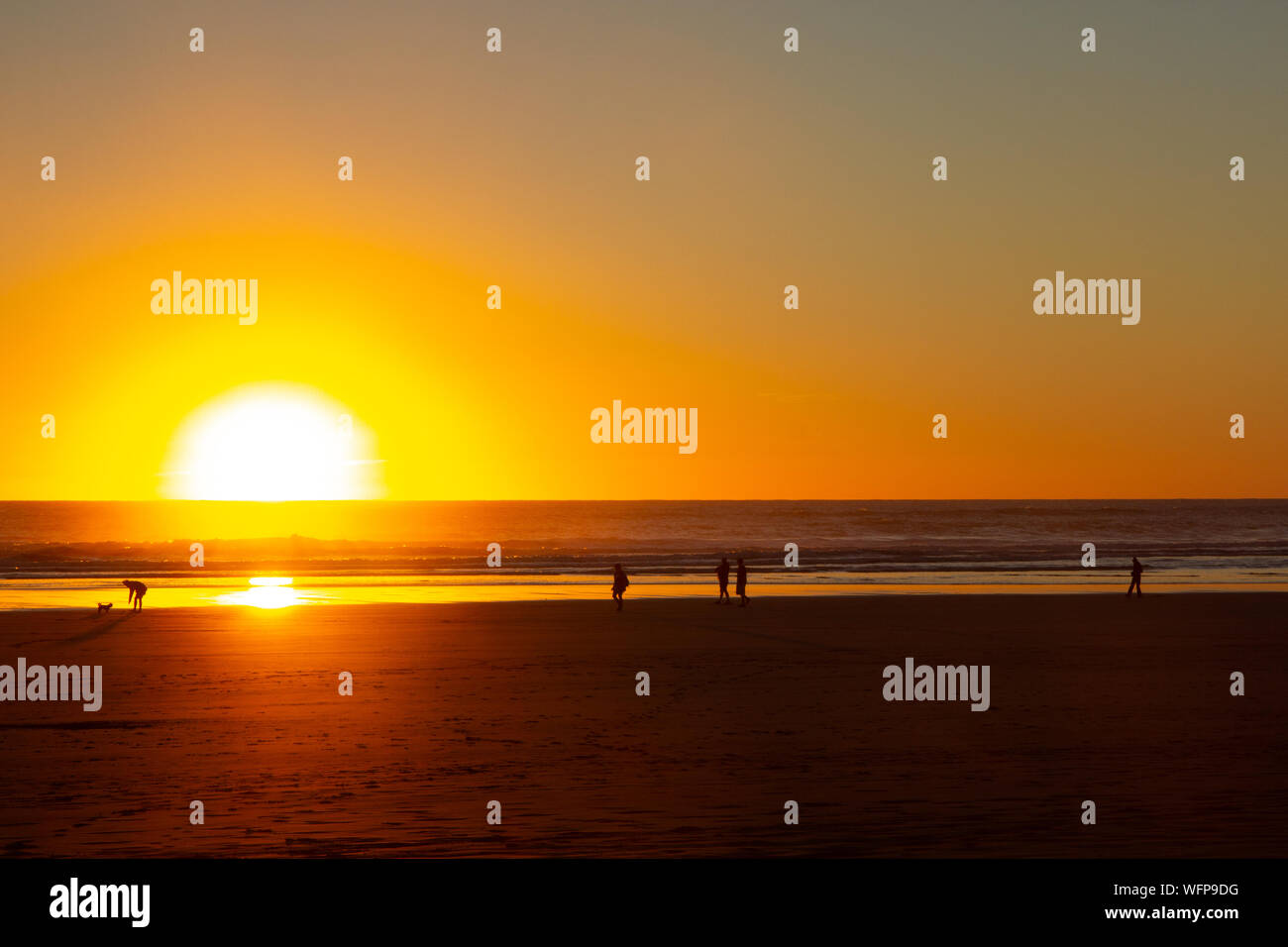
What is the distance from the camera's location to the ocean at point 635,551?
44.2 meters

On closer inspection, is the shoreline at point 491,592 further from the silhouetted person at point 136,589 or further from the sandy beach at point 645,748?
the sandy beach at point 645,748

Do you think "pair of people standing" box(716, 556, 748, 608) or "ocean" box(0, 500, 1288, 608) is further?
"ocean" box(0, 500, 1288, 608)

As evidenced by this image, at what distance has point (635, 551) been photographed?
282ft

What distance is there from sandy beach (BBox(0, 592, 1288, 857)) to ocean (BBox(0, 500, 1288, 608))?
16.8 metres

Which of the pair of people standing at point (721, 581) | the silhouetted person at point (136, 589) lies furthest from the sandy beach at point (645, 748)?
the pair of people standing at point (721, 581)

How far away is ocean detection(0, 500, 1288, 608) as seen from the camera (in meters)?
44.2

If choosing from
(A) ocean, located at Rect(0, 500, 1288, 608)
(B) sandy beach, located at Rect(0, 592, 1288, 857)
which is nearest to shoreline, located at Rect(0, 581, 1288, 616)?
(A) ocean, located at Rect(0, 500, 1288, 608)

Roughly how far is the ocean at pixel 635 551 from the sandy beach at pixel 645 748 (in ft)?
55.3

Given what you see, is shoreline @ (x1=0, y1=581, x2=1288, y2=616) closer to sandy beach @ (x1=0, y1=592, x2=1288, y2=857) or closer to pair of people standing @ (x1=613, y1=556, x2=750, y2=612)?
pair of people standing @ (x1=613, y1=556, x2=750, y2=612)

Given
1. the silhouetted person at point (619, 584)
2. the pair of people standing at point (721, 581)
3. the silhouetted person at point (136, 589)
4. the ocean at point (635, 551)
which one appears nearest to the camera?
the silhouetted person at point (136, 589)

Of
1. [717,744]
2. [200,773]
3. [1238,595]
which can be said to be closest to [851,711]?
[717,744]
